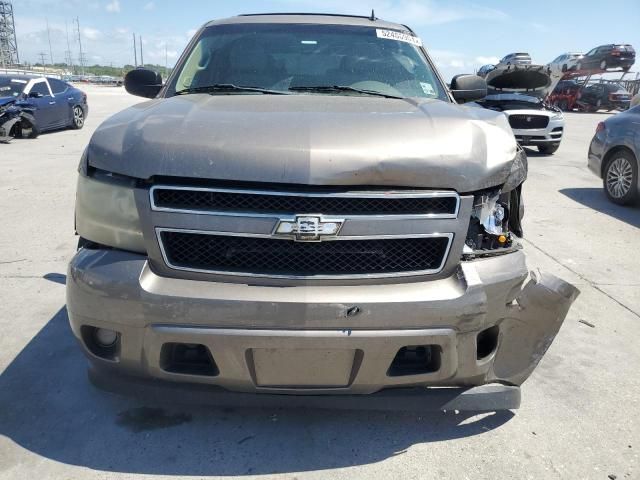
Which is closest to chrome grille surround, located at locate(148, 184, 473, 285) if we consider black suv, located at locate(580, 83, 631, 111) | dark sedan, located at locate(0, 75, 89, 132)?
dark sedan, located at locate(0, 75, 89, 132)

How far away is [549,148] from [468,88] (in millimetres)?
10026

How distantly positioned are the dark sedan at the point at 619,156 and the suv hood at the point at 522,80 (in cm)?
480

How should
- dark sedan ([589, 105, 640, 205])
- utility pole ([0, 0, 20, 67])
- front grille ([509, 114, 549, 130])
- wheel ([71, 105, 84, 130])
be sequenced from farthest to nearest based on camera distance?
utility pole ([0, 0, 20, 67]) → wheel ([71, 105, 84, 130]) → front grille ([509, 114, 549, 130]) → dark sedan ([589, 105, 640, 205])

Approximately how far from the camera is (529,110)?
476 inches

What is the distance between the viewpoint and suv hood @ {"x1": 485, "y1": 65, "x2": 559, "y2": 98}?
12.4m

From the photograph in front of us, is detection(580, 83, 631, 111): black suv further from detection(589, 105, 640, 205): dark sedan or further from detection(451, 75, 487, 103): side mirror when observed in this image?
detection(451, 75, 487, 103): side mirror

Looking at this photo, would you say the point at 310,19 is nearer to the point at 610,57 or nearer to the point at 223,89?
the point at 223,89

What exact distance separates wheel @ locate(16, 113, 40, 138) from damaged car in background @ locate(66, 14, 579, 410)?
12651mm

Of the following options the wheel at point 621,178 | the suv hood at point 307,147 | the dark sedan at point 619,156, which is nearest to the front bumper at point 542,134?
the dark sedan at point 619,156

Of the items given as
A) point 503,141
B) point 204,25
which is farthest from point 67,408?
point 204,25

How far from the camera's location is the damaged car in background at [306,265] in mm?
1992

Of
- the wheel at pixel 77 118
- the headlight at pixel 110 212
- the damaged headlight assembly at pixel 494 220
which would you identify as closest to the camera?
the headlight at pixel 110 212

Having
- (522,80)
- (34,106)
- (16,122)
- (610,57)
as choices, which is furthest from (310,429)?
(610,57)

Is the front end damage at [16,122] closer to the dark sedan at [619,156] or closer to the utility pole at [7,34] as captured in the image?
the dark sedan at [619,156]
